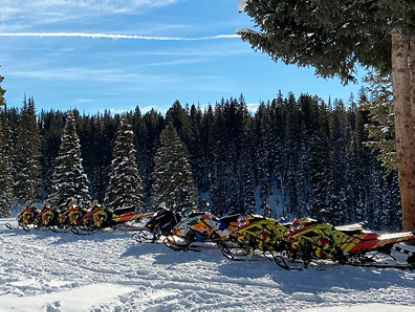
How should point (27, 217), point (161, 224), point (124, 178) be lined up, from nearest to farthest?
1. point (161, 224)
2. point (27, 217)
3. point (124, 178)

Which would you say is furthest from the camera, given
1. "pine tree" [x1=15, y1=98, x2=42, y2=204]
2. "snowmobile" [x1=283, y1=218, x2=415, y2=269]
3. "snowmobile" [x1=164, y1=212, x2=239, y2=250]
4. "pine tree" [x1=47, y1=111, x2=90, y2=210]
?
"pine tree" [x1=15, y1=98, x2=42, y2=204]

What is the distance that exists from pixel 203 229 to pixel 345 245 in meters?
3.39

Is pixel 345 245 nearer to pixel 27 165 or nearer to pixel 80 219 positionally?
pixel 80 219

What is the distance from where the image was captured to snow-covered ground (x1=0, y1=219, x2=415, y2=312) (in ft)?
16.8

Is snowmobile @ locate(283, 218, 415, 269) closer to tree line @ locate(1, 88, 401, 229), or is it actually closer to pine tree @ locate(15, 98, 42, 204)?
tree line @ locate(1, 88, 401, 229)

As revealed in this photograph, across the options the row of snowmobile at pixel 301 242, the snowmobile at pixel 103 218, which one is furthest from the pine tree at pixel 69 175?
the row of snowmobile at pixel 301 242

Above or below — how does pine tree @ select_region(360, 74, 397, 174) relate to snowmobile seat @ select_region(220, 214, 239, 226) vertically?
above

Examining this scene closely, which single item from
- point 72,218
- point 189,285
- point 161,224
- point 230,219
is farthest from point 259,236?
point 72,218

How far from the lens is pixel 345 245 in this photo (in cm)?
672

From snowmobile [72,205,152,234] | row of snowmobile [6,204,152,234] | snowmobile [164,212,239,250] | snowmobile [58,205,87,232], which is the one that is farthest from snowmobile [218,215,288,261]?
snowmobile [58,205,87,232]

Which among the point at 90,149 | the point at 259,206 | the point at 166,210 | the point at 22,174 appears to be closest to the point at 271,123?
the point at 259,206

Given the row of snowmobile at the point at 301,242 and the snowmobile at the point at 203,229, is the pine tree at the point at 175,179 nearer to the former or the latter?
the snowmobile at the point at 203,229

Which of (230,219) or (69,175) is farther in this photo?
(69,175)

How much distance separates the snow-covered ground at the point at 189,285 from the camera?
16.8ft
